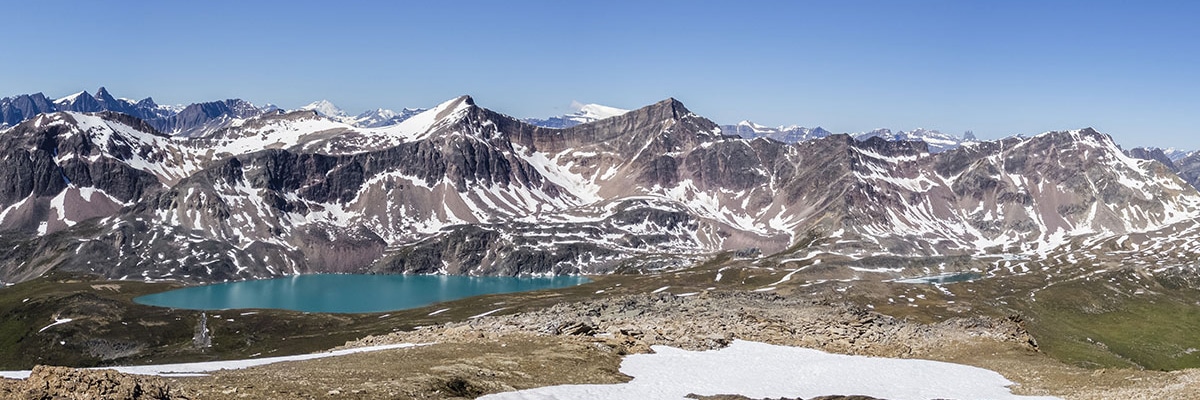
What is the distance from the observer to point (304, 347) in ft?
530

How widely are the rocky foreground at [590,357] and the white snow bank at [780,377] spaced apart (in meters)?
1.64

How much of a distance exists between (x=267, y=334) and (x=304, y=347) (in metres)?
40.9

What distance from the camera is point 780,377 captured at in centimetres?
4819

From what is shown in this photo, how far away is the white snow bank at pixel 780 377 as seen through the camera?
41.9 metres

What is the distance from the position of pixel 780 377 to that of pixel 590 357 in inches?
457

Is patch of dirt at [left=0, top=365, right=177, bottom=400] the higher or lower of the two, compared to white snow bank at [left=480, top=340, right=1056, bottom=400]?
higher

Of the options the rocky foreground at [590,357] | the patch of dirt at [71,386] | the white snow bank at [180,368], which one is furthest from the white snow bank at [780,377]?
the white snow bank at [180,368]

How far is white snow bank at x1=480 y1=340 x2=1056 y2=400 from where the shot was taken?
137 ft

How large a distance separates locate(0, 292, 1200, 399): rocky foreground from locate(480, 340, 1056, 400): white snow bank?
164 cm

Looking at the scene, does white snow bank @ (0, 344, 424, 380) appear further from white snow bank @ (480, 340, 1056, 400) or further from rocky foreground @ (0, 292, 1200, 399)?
white snow bank @ (480, 340, 1056, 400)

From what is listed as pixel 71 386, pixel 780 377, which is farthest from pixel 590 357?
pixel 71 386

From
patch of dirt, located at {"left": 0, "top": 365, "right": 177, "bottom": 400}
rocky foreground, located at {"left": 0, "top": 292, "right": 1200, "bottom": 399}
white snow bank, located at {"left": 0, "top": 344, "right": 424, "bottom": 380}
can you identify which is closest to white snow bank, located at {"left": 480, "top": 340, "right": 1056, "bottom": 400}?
rocky foreground, located at {"left": 0, "top": 292, "right": 1200, "bottom": 399}

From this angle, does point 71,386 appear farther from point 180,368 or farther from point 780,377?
point 780,377

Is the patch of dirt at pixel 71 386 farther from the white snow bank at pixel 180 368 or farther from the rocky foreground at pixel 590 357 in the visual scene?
the white snow bank at pixel 180 368
